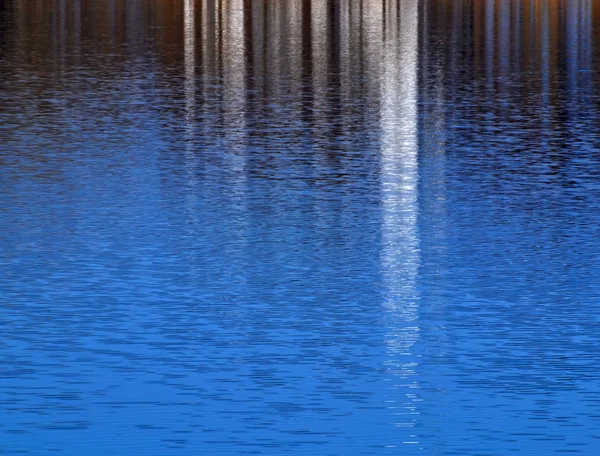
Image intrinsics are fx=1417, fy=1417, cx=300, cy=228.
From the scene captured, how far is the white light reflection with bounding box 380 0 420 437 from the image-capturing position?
10406 mm

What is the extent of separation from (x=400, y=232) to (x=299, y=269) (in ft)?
6.87

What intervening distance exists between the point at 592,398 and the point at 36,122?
15620 millimetres

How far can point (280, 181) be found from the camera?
1847 centimetres

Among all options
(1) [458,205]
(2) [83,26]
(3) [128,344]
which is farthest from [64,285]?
(2) [83,26]

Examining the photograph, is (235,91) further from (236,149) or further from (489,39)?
(489,39)

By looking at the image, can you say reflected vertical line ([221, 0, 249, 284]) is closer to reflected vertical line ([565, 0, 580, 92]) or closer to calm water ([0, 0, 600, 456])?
calm water ([0, 0, 600, 456])

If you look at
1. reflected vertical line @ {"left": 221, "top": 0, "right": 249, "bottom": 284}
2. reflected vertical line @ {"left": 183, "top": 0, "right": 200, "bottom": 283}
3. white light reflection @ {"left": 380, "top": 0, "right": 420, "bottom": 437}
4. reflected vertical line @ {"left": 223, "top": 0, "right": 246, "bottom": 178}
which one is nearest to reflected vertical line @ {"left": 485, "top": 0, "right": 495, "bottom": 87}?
white light reflection @ {"left": 380, "top": 0, "right": 420, "bottom": 437}

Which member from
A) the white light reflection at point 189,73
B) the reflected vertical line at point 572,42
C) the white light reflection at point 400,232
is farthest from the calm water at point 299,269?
the reflected vertical line at point 572,42

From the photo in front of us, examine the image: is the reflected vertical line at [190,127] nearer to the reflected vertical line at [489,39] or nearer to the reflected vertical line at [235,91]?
the reflected vertical line at [235,91]

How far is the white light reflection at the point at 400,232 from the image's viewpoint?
34.1ft

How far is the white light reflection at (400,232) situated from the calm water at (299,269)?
42 mm

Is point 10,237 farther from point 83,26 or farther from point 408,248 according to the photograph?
point 83,26

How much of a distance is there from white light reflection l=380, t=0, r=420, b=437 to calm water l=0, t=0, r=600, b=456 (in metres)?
0.04

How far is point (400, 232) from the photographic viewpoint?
50.5 ft
